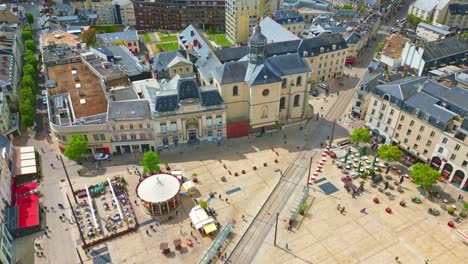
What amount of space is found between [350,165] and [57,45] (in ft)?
387

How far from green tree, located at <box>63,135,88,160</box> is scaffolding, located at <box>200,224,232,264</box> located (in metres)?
42.7

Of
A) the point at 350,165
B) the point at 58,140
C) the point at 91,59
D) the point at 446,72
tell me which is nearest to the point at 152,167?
the point at 58,140

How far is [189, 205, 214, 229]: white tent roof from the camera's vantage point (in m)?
77.8

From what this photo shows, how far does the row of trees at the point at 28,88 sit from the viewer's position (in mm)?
108625

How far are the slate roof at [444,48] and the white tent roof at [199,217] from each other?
9342cm

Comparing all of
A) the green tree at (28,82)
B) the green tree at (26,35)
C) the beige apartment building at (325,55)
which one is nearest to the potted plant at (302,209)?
the beige apartment building at (325,55)

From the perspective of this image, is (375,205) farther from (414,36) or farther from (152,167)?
(414,36)

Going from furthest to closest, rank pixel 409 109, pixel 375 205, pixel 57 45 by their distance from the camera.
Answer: pixel 57 45 < pixel 409 109 < pixel 375 205

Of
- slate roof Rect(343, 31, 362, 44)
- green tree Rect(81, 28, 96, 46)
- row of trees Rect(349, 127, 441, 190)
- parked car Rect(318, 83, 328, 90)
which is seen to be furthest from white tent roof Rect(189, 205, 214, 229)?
green tree Rect(81, 28, 96, 46)

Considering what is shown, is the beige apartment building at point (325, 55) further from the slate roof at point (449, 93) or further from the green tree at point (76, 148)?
the green tree at point (76, 148)

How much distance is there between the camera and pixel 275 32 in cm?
13875

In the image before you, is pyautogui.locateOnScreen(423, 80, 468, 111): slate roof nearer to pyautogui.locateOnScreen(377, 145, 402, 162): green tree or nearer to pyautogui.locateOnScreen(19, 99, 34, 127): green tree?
pyautogui.locateOnScreen(377, 145, 402, 162): green tree

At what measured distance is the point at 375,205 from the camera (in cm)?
8481

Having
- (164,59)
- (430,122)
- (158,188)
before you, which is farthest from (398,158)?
(164,59)
